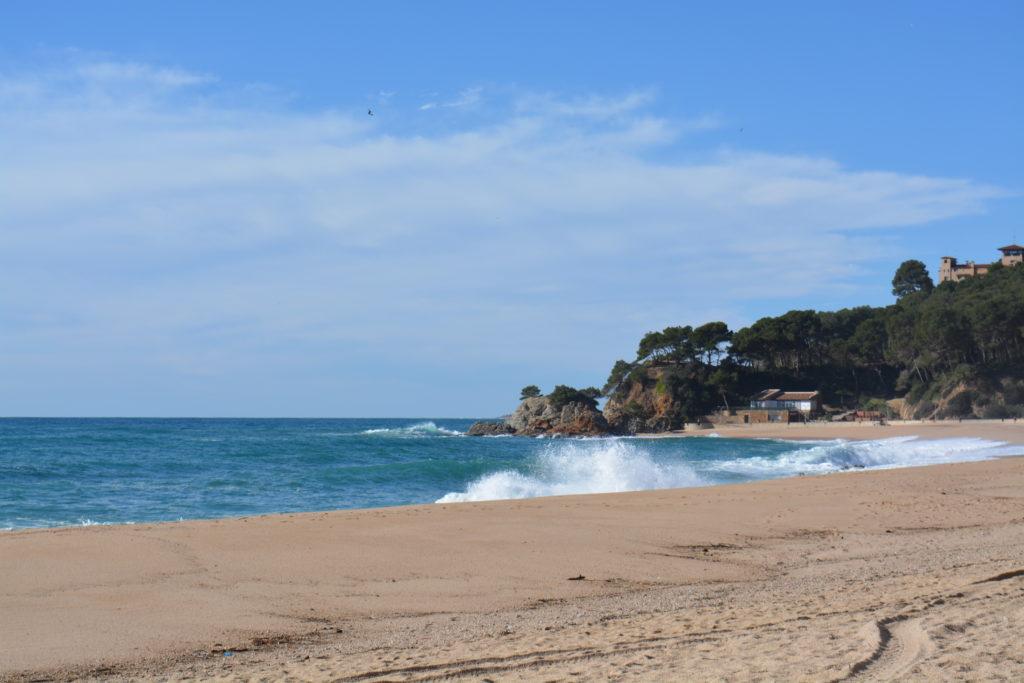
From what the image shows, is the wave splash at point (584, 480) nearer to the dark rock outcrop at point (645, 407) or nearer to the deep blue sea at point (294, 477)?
the deep blue sea at point (294, 477)

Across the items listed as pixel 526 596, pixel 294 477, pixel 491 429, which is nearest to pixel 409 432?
pixel 491 429

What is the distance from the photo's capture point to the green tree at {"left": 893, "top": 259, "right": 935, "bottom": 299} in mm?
114625

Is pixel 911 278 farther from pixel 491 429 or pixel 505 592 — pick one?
pixel 505 592

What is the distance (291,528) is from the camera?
12625 millimetres

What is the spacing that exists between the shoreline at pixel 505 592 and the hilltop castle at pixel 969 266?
366 ft

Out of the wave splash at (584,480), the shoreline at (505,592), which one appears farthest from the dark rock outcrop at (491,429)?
the shoreline at (505,592)

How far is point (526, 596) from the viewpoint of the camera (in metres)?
8.56

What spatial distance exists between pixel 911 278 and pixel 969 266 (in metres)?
9.51

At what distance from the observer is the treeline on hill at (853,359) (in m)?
74.9

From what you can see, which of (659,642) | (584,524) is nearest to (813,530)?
(584,524)

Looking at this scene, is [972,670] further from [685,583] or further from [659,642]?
[685,583]

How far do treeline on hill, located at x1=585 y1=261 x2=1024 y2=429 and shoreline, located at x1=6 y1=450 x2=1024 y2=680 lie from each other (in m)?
67.8

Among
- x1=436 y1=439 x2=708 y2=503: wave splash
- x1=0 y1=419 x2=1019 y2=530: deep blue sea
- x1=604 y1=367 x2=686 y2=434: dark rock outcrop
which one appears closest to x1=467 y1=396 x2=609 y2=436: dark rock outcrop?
x1=604 y1=367 x2=686 y2=434: dark rock outcrop

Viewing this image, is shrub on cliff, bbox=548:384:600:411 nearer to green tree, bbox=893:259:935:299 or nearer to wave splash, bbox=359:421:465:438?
wave splash, bbox=359:421:465:438
